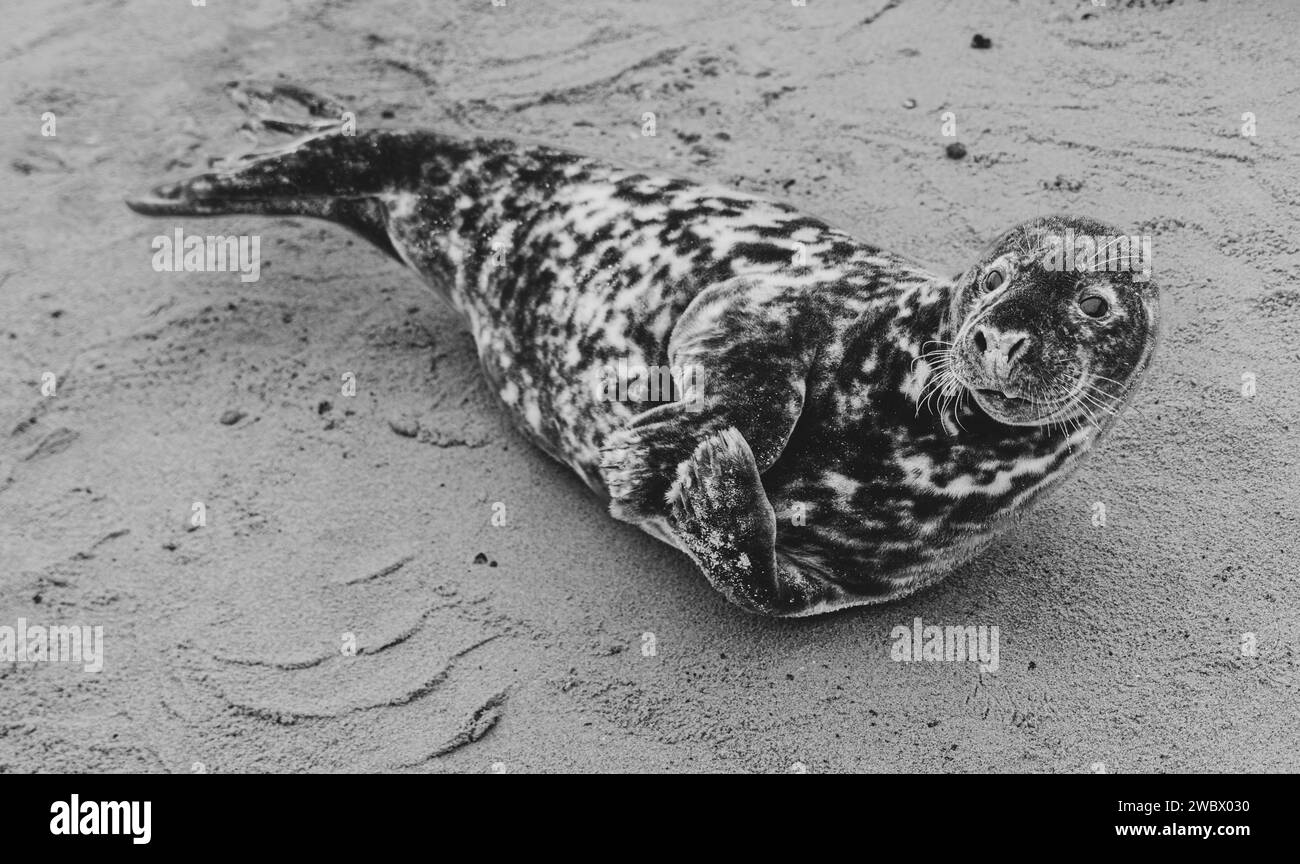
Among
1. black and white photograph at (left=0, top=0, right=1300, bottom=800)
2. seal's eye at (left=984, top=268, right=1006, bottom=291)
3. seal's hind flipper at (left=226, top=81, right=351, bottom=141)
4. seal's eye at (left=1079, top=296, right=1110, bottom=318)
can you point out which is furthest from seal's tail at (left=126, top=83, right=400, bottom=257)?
seal's eye at (left=1079, top=296, right=1110, bottom=318)

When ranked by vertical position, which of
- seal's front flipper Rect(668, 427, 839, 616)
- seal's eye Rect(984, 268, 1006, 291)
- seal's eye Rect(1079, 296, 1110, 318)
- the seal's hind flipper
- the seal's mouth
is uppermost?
the seal's hind flipper

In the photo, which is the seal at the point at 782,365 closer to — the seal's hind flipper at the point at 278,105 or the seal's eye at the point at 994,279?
the seal's eye at the point at 994,279

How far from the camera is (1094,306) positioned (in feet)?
9.18

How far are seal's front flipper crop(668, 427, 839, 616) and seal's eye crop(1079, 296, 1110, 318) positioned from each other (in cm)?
86

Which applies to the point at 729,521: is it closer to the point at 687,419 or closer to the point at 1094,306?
Answer: the point at 687,419

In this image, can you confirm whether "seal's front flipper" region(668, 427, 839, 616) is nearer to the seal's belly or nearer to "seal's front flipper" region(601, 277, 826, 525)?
"seal's front flipper" region(601, 277, 826, 525)

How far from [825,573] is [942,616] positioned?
14.5 inches

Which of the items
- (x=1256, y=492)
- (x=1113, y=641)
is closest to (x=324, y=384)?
(x=1113, y=641)

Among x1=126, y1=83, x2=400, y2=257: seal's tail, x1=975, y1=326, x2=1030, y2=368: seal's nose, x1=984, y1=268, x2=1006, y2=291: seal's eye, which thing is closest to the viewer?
x1=975, y1=326, x2=1030, y2=368: seal's nose

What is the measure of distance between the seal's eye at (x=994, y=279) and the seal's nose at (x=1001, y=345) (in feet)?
0.55

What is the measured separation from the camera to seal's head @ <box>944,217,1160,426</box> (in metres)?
2.79

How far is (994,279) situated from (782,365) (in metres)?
0.59

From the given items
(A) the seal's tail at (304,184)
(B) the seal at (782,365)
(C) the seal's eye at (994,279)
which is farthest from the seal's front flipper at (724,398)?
(A) the seal's tail at (304,184)

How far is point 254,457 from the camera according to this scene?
162 inches
